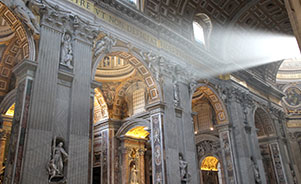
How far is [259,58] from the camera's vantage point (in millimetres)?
20234

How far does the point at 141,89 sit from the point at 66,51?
21.5 feet

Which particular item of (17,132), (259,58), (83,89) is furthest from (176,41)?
(259,58)

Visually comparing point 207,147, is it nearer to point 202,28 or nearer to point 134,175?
point 134,175

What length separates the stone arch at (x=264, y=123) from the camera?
18906mm

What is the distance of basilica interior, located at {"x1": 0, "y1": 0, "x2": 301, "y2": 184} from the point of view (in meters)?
7.39

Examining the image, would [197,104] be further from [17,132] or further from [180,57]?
[17,132]

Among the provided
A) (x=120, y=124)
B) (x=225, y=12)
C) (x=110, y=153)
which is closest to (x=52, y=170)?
(x=110, y=153)

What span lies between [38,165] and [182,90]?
7.00 m

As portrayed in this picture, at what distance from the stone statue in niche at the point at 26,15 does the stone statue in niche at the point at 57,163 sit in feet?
10.4

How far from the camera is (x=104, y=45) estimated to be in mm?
9734

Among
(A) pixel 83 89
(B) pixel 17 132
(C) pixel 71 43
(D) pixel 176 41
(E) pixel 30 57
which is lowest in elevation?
(B) pixel 17 132

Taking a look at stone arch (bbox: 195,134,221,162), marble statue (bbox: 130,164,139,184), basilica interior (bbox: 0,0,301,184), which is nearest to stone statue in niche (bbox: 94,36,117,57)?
basilica interior (bbox: 0,0,301,184)

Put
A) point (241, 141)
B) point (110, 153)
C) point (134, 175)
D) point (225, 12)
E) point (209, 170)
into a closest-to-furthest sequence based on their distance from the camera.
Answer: point (134, 175) < point (110, 153) < point (241, 141) < point (225, 12) < point (209, 170)

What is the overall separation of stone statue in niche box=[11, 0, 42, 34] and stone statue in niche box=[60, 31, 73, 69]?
84 centimetres
